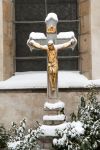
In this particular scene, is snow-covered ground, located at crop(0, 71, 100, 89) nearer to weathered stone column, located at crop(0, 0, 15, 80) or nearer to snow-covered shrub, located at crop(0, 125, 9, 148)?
weathered stone column, located at crop(0, 0, 15, 80)

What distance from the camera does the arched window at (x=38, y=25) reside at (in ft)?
32.3

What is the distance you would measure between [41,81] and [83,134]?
1967 mm

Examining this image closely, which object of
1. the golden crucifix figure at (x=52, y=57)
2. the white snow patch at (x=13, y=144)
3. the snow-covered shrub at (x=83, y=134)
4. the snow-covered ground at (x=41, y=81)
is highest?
the golden crucifix figure at (x=52, y=57)

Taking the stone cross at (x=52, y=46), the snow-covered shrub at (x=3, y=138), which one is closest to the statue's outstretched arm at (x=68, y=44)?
the stone cross at (x=52, y=46)

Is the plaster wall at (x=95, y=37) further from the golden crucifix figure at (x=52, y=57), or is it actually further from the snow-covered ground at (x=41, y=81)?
the golden crucifix figure at (x=52, y=57)

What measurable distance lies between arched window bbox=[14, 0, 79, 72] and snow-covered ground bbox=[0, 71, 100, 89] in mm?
278

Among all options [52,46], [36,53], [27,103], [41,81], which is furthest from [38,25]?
[52,46]

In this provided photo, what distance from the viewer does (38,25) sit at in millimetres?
9930

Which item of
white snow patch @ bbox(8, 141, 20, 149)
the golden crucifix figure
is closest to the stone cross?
the golden crucifix figure

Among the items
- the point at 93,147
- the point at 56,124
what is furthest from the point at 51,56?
the point at 93,147

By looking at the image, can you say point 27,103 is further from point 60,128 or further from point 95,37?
point 95,37

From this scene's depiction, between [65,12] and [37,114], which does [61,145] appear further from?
[65,12]

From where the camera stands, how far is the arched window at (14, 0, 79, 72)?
32.3 feet

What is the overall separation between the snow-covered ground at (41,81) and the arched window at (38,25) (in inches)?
10.9
